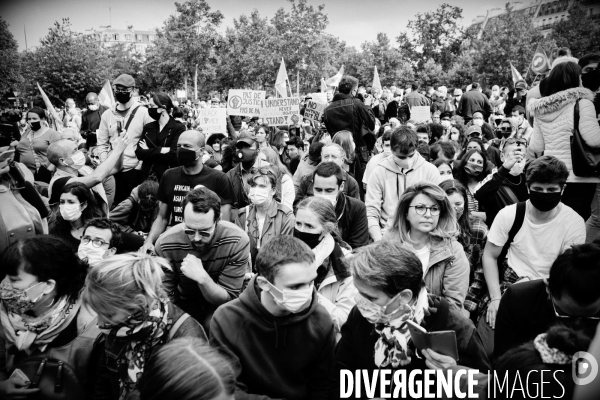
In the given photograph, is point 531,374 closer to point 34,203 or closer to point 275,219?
point 275,219

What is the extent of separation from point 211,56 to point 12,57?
26.9 m

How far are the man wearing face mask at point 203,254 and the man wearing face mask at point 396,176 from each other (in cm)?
198

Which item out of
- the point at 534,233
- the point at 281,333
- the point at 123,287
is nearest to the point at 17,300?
the point at 123,287

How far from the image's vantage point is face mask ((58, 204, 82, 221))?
4691 millimetres

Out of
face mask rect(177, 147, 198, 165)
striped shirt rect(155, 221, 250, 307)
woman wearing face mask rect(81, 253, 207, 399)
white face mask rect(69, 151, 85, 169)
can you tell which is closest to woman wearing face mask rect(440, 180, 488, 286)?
striped shirt rect(155, 221, 250, 307)

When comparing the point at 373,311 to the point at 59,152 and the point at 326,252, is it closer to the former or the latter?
the point at 326,252

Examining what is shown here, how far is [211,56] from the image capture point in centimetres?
4603

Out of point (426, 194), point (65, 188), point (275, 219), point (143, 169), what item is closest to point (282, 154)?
point (143, 169)

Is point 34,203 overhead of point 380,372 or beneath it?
overhead

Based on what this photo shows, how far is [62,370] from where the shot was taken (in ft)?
9.30

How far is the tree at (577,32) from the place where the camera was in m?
38.4

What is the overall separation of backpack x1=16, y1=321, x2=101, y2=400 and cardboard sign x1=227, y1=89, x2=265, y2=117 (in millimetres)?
8173

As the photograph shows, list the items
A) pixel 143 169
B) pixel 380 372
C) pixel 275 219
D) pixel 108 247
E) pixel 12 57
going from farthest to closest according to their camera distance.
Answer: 1. pixel 12 57
2. pixel 143 169
3. pixel 275 219
4. pixel 108 247
5. pixel 380 372

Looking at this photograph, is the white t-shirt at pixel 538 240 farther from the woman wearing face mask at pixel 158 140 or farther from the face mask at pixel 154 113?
the face mask at pixel 154 113
